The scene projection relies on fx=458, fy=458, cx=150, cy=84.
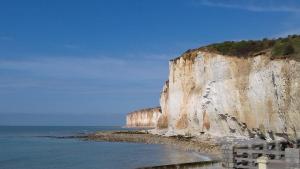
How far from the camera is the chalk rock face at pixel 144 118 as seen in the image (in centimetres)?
12121

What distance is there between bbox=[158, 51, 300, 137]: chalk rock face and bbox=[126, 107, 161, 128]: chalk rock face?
59.4 meters

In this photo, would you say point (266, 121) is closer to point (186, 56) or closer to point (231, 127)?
point (231, 127)

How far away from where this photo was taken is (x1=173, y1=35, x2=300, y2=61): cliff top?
33547mm

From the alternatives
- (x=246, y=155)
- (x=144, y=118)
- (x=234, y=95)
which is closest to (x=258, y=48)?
(x=234, y=95)

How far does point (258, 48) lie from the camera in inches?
1612

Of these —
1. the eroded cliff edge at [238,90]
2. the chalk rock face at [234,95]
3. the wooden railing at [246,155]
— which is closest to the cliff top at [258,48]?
the eroded cliff edge at [238,90]

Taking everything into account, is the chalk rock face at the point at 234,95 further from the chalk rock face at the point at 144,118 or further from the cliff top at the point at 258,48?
the chalk rock face at the point at 144,118

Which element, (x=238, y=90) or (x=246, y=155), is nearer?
(x=246, y=155)

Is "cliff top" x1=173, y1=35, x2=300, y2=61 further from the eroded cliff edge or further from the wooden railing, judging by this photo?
the wooden railing

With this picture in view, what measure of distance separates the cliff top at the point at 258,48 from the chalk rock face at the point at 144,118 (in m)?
66.1

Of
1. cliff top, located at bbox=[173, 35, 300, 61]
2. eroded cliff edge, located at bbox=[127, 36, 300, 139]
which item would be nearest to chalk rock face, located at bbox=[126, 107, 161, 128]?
eroded cliff edge, located at bbox=[127, 36, 300, 139]

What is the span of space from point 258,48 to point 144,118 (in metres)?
97.8

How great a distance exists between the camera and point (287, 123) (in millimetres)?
30203

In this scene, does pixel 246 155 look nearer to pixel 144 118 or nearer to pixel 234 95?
pixel 234 95
